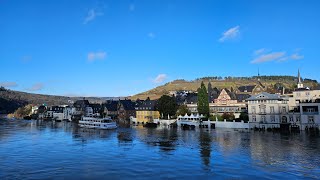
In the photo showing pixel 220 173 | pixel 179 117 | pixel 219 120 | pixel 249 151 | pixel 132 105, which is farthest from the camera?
pixel 132 105

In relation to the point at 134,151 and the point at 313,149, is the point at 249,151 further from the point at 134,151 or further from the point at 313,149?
the point at 134,151

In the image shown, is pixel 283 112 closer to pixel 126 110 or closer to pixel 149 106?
pixel 149 106

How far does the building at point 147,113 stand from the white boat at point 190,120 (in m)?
24.6

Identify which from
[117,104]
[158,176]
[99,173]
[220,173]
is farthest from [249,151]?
[117,104]

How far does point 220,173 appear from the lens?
3284cm

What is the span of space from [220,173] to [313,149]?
82.3 ft

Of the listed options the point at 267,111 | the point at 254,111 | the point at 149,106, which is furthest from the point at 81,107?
the point at 267,111

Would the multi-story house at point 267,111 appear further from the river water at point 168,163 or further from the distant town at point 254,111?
the river water at point 168,163

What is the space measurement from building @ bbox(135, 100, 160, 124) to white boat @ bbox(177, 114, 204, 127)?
24.6 m

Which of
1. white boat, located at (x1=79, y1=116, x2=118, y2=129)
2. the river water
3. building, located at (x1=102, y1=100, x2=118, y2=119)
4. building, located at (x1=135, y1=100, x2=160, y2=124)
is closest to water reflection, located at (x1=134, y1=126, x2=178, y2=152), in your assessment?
the river water

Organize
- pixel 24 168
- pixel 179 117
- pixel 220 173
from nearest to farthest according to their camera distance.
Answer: pixel 220 173 < pixel 24 168 < pixel 179 117

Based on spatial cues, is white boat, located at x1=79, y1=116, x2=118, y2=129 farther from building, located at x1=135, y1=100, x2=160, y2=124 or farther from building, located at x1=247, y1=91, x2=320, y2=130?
building, located at x1=247, y1=91, x2=320, y2=130

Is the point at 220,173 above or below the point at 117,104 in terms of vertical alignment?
below

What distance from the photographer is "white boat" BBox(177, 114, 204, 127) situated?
107375 mm
